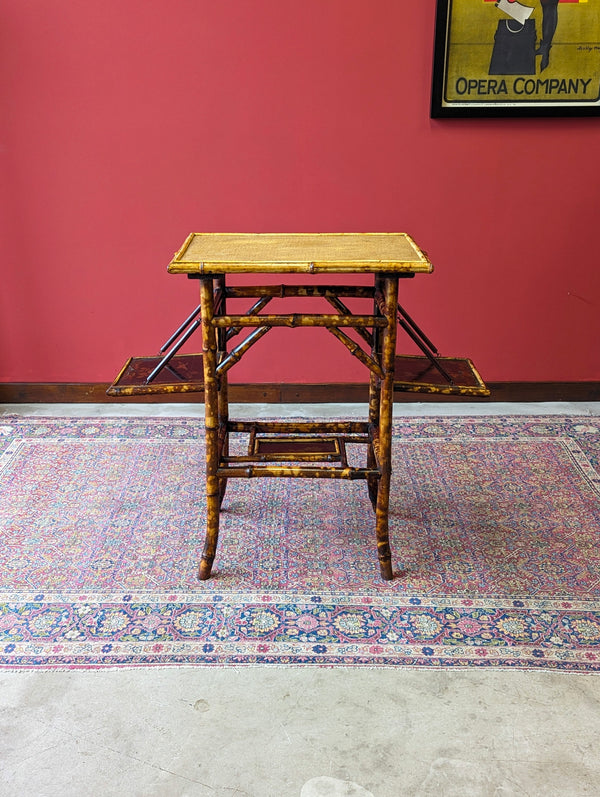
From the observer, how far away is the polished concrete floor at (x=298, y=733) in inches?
72.4

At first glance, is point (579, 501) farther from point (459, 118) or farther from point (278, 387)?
point (459, 118)

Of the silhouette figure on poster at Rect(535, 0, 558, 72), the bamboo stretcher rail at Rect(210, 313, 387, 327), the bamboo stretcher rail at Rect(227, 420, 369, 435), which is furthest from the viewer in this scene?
the silhouette figure on poster at Rect(535, 0, 558, 72)

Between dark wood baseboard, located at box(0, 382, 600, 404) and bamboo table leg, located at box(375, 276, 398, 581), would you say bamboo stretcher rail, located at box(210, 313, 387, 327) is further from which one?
dark wood baseboard, located at box(0, 382, 600, 404)

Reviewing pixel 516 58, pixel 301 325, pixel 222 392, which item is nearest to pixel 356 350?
pixel 301 325

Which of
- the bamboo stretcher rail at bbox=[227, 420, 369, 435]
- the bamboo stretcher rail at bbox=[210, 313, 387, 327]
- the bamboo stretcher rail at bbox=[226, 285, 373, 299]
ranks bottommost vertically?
the bamboo stretcher rail at bbox=[227, 420, 369, 435]

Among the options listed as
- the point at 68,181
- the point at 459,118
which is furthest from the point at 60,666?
the point at 459,118

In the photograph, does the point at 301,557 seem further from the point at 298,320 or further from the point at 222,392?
the point at 298,320

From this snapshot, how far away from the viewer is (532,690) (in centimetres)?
212

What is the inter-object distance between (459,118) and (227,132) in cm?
111

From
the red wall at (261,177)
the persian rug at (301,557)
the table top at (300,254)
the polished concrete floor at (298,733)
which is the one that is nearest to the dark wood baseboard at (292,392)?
the red wall at (261,177)

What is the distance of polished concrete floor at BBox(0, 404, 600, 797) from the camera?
184 centimetres

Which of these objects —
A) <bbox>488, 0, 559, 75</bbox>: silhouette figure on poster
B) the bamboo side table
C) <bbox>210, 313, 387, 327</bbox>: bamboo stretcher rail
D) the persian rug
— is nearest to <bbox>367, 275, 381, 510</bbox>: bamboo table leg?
the bamboo side table

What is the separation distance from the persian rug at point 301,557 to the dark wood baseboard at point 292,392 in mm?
343

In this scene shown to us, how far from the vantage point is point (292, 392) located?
4.02 metres
